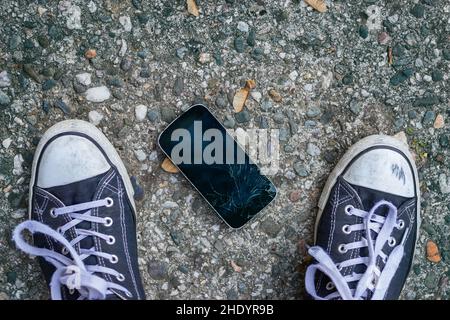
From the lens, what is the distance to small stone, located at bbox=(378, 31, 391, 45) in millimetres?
1582

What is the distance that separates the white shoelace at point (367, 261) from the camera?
1533 mm

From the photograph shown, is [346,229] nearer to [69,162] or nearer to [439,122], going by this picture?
[439,122]

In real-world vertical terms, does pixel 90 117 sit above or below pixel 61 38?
below

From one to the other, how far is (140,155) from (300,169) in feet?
1.42

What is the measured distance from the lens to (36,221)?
59.7 inches

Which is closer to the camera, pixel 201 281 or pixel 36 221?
pixel 36 221

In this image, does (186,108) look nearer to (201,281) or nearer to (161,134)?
(161,134)

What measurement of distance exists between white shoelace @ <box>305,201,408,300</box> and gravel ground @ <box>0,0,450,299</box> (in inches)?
3.7

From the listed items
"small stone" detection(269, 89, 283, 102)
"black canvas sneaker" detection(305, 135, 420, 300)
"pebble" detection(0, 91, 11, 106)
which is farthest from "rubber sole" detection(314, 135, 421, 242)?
"pebble" detection(0, 91, 11, 106)

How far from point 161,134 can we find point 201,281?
417 millimetres

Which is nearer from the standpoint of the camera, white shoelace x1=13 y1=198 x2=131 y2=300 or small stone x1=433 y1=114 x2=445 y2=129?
white shoelace x1=13 y1=198 x2=131 y2=300

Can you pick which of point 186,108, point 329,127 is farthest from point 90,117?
point 329,127

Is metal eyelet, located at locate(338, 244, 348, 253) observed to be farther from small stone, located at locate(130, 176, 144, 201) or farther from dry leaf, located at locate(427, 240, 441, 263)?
small stone, located at locate(130, 176, 144, 201)

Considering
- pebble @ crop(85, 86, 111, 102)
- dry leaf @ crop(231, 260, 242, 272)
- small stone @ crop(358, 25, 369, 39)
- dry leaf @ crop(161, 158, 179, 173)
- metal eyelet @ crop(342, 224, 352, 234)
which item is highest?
small stone @ crop(358, 25, 369, 39)
